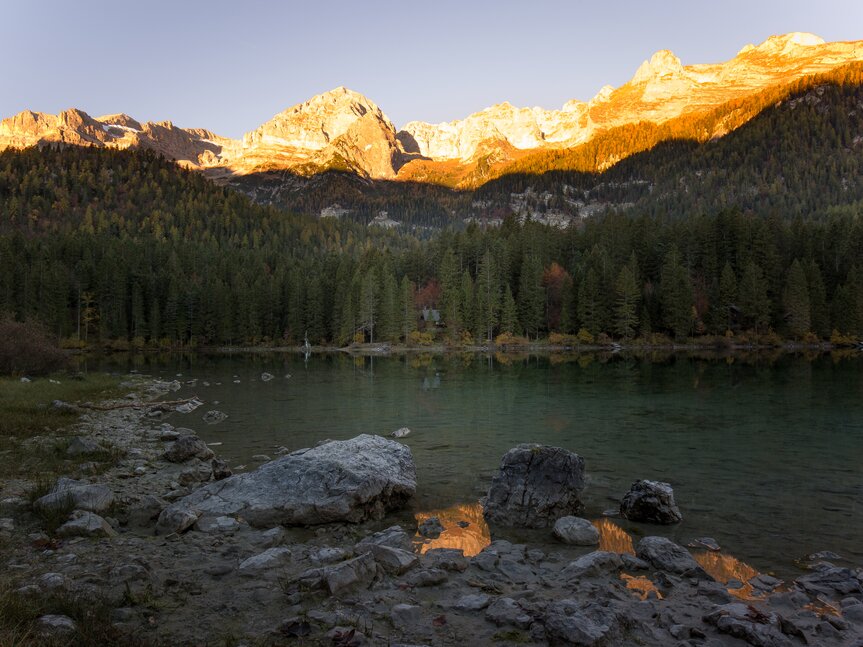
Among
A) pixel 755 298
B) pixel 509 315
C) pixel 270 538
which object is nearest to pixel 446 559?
pixel 270 538

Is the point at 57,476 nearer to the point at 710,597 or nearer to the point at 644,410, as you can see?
the point at 710,597

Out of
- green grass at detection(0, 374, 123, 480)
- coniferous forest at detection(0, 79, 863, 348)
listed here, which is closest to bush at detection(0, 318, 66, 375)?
green grass at detection(0, 374, 123, 480)

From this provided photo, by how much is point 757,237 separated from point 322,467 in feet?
409

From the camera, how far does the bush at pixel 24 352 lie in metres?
39.3

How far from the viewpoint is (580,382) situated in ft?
164

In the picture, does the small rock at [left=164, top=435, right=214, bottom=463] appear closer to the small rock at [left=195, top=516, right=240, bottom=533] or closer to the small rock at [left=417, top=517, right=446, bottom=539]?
the small rock at [left=195, top=516, right=240, bottom=533]

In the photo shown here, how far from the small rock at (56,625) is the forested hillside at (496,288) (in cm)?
11175

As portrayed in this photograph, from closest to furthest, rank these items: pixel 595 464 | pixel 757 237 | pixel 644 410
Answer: pixel 595 464 < pixel 644 410 < pixel 757 237

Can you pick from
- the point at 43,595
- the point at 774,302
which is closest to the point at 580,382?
the point at 43,595

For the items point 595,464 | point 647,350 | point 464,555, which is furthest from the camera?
point 647,350

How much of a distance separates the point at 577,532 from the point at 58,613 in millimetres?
10850

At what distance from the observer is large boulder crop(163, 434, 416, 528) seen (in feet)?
45.9

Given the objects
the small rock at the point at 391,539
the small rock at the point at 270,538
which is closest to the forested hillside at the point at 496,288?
the small rock at the point at 391,539

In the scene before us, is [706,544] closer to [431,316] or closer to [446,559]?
[446,559]
